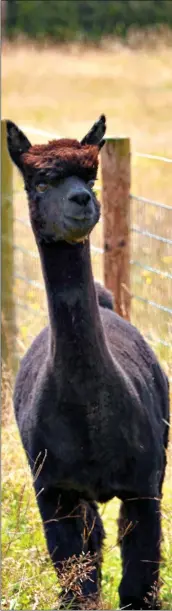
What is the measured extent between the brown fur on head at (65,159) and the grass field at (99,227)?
55.7 inches

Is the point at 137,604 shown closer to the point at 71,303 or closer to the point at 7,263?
the point at 71,303

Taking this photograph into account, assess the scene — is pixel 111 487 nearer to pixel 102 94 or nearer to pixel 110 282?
pixel 110 282

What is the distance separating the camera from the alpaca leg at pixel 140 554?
5504 millimetres

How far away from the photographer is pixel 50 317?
5.25 meters

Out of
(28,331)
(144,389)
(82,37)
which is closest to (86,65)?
(82,37)

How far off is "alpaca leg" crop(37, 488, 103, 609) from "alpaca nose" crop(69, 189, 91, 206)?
4.24 feet

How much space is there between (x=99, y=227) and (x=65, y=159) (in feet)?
14.1

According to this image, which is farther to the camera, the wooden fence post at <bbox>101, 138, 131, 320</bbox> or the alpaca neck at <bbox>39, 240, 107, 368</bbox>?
the wooden fence post at <bbox>101, 138, 131, 320</bbox>

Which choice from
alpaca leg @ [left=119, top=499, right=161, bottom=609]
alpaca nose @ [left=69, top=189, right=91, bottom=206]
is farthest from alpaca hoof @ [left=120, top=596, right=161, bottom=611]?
alpaca nose @ [left=69, top=189, right=91, bottom=206]

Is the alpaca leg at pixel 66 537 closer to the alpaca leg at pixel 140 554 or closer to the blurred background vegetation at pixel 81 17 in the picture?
the alpaca leg at pixel 140 554

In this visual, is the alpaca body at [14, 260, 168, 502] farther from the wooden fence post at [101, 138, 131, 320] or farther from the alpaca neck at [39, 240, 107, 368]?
the wooden fence post at [101, 138, 131, 320]

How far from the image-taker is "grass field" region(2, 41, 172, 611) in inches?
237

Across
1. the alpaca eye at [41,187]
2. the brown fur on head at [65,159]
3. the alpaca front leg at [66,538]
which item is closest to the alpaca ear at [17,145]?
the brown fur on head at [65,159]

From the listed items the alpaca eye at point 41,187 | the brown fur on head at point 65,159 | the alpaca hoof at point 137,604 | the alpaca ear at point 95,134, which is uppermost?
the alpaca ear at point 95,134
